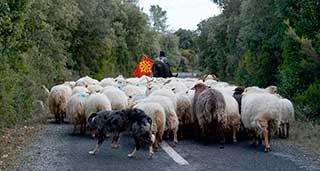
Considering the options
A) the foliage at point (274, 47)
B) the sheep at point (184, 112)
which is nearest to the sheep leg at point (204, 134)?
the sheep at point (184, 112)

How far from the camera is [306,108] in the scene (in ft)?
57.4

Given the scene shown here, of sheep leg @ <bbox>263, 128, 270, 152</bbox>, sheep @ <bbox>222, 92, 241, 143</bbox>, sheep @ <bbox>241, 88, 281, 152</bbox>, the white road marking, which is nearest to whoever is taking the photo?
the white road marking

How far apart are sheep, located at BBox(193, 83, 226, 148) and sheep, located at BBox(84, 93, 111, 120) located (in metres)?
2.53

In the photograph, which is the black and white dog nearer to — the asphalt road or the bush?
the asphalt road

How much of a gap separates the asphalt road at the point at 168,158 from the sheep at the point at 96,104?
97 centimetres

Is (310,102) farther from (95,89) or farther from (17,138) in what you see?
(17,138)

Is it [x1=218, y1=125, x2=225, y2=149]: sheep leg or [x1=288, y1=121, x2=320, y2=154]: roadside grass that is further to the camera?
[x1=218, y1=125, x2=225, y2=149]: sheep leg

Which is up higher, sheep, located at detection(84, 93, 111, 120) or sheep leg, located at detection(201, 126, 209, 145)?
sheep, located at detection(84, 93, 111, 120)

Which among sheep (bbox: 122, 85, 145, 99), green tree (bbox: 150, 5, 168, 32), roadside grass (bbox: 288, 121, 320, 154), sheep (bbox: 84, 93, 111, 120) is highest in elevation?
green tree (bbox: 150, 5, 168, 32)

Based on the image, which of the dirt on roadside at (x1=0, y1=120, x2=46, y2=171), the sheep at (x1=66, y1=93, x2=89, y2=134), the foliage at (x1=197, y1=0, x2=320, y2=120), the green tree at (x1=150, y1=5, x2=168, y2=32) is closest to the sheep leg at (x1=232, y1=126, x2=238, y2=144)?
the foliage at (x1=197, y1=0, x2=320, y2=120)

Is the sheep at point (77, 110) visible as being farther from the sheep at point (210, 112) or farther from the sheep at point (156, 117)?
the sheep at point (210, 112)

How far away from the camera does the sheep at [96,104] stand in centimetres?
1397

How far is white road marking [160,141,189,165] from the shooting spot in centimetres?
1057

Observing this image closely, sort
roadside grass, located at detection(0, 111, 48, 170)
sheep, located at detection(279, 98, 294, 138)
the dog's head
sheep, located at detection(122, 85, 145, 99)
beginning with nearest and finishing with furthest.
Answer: the dog's head, roadside grass, located at detection(0, 111, 48, 170), sheep, located at detection(279, 98, 294, 138), sheep, located at detection(122, 85, 145, 99)
